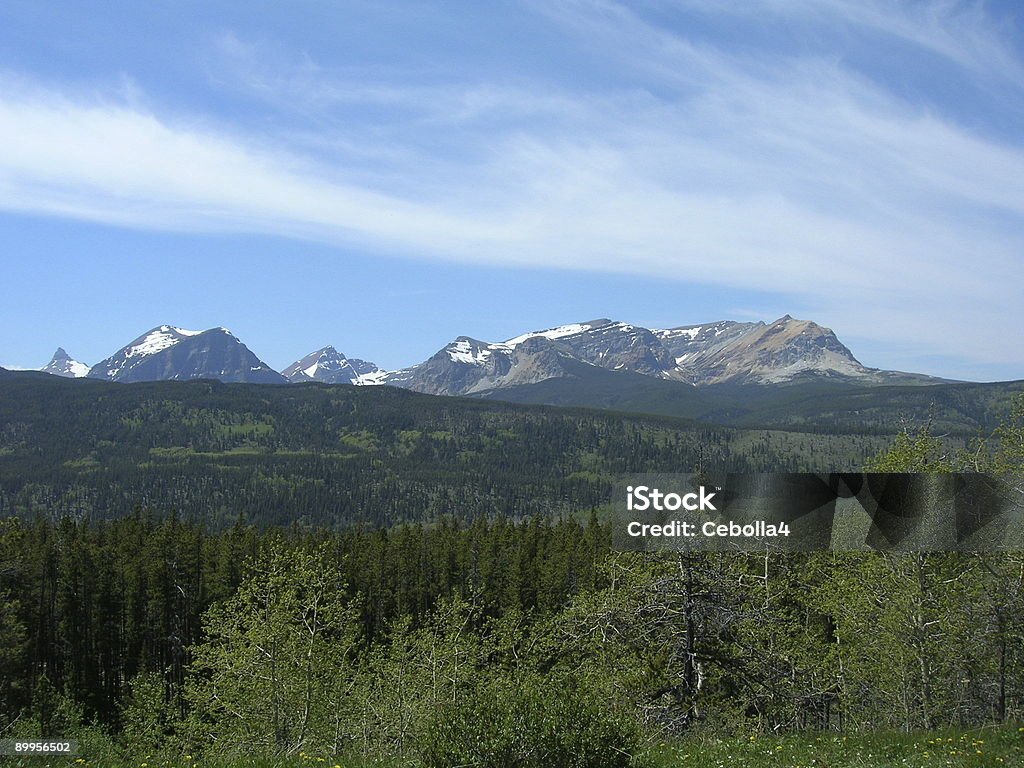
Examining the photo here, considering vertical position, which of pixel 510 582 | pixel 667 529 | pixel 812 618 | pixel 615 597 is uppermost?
pixel 667 529

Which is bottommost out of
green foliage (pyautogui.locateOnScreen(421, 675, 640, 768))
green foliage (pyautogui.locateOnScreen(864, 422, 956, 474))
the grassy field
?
the grassy field

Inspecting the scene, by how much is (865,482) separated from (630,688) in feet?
62.1

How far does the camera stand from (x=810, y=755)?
1673cm

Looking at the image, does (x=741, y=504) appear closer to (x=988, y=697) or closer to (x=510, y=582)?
(x=988, y=697)

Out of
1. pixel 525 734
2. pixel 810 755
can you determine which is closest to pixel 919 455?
pixel 810 755

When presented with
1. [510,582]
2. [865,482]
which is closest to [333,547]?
[510,582]

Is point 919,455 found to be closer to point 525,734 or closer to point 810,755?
point 810,755

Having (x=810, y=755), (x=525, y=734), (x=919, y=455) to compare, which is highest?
(x=919, y=455)

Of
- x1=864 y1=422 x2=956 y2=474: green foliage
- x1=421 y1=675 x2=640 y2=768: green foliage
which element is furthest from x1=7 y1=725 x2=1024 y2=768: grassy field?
x1=864 y1=422 x2=956 y2=474: green foliage

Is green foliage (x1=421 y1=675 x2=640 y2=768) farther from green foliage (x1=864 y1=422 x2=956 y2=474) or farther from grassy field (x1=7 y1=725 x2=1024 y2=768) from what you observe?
green foliage (x1=864 y1=422 x2=956 y2=474)

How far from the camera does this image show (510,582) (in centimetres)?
9981

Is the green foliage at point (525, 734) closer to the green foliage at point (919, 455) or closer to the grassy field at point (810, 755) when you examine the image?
the grassy field at point (810, 755)

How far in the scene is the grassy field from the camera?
50.2ft

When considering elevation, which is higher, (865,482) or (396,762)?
(865,482)
